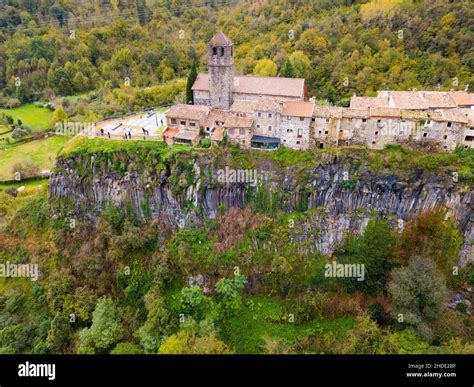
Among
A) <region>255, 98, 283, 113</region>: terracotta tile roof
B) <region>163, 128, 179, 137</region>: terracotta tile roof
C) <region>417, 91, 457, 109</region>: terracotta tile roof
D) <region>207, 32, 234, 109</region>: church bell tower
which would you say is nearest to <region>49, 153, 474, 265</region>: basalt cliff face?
<region>163, 128, 179, 137</region>: terracotta tile roof

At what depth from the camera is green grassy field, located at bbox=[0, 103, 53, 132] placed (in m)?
70.1

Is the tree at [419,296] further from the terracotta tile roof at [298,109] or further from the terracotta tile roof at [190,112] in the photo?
the terracotta tile roof at [190,112]

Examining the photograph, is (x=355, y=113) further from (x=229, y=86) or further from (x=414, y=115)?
(x=229, y=86)

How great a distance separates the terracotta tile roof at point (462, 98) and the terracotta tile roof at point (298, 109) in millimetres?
16648

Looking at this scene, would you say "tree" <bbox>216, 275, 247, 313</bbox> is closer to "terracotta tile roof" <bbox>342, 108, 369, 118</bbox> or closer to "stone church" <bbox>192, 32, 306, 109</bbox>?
"terracotta tile roof" <bbox>342, 108, 369, 118</bbox>

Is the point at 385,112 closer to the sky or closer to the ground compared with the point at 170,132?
closer to the sky

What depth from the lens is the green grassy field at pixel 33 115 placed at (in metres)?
70.1

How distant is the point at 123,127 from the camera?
154 ft

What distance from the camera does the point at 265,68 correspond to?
63.8 meters

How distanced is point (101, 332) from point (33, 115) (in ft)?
186

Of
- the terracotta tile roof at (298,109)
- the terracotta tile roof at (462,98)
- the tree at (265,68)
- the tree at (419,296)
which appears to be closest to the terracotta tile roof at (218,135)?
the terracotta tile roof at (298,109)

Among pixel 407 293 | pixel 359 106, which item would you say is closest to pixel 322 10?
pixel 359 106

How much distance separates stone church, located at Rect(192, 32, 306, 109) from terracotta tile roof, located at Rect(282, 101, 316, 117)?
5.22 meters

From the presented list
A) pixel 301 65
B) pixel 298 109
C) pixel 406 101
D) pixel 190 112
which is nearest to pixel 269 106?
pixel 298 109
